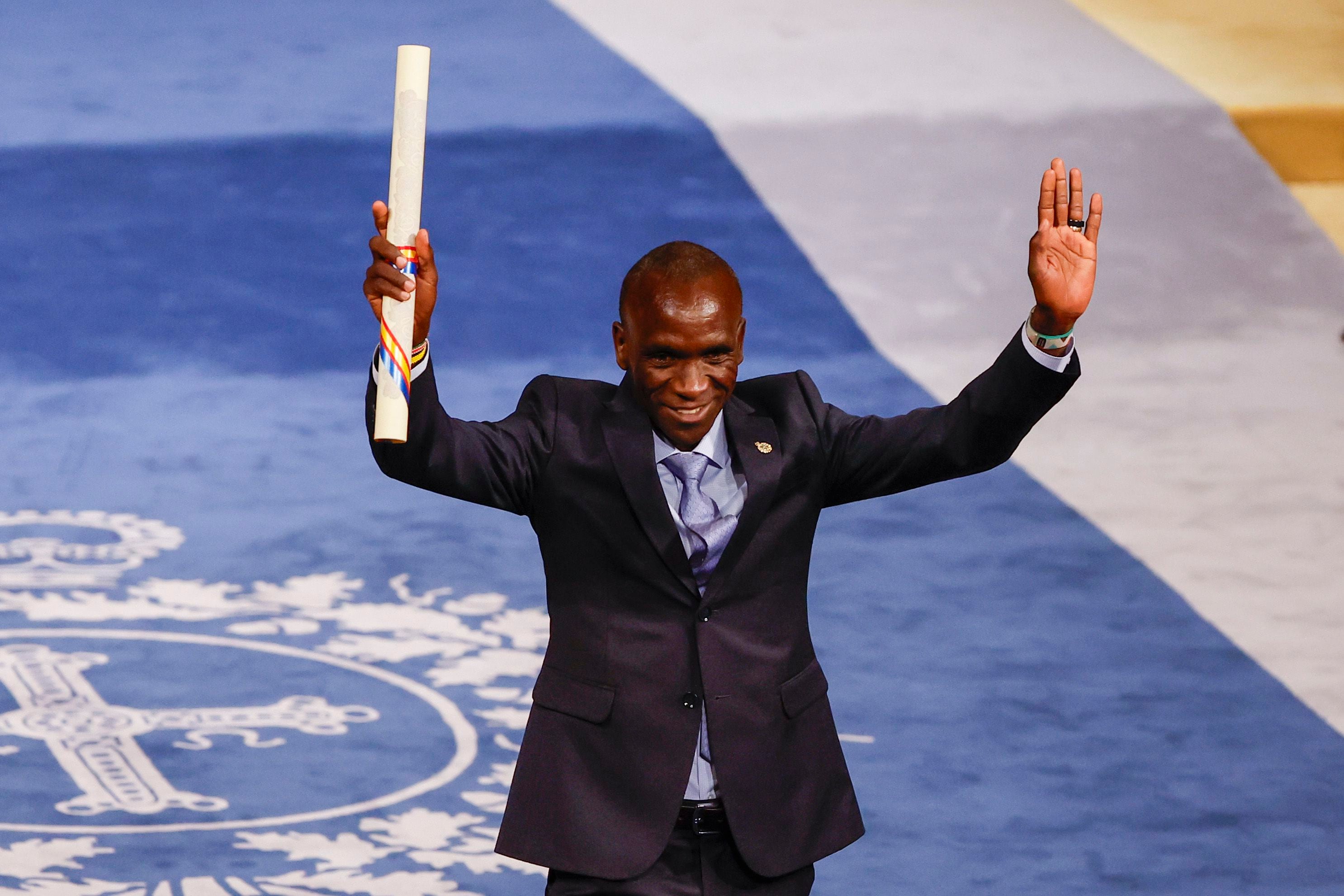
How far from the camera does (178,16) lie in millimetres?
9195

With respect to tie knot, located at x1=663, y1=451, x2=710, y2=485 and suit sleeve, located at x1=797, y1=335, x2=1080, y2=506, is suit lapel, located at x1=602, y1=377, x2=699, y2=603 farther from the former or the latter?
suit sleeve, located at x1=797, y1=335, x2=1080, y2=506

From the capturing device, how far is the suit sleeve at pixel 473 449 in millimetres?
2479

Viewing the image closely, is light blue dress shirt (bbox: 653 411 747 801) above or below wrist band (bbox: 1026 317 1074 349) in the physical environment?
below

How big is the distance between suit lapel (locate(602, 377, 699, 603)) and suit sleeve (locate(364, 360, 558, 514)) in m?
0.09

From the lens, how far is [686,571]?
261cm

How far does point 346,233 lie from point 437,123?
66 centimetres

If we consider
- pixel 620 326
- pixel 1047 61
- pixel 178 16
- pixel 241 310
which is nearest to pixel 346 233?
pixel 241 310

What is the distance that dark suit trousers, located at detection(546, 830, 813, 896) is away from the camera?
8.59 ft

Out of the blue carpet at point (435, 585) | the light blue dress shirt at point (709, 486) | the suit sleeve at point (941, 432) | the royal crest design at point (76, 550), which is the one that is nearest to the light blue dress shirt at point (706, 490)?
the light blue dress shirt at point (709, 486)

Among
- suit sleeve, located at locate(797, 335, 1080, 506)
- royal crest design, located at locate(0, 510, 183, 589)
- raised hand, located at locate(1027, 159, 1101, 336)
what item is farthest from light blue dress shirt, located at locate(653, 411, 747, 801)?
royal crest design, located at locate(0, 510, 183, 589)

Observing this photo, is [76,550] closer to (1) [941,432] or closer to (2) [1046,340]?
(1) [941,432]

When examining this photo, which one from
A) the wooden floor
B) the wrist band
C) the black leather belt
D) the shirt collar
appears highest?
the wooden floor

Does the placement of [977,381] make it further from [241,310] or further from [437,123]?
[437,123]

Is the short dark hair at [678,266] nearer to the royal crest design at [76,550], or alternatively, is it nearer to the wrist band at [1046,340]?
the wrist band at [1046,340]
